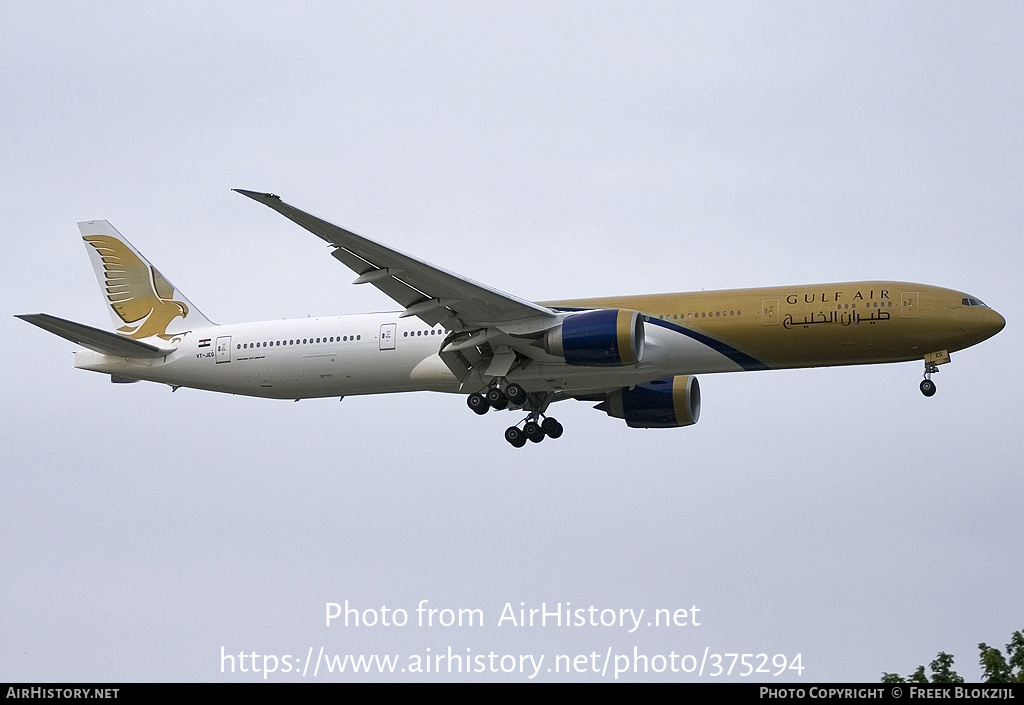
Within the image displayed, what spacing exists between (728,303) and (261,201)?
12.5 metres

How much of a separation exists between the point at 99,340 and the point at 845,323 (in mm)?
20318

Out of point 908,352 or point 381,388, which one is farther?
point 381,388

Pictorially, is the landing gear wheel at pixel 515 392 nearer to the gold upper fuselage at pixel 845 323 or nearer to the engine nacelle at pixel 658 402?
the engine nacelle at pixel 658 402

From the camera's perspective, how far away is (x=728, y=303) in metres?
36.2

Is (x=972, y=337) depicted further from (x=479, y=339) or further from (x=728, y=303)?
(x=479, y=339)

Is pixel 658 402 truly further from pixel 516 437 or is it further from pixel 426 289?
pixel 426 289

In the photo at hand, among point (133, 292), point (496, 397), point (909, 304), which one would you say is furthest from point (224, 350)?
point (909, 304)

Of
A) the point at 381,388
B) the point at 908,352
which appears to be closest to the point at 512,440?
the point at 381,388

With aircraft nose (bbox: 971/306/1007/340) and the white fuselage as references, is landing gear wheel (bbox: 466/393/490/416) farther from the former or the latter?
aircraft nose (bbox: 971/306/1007/340)

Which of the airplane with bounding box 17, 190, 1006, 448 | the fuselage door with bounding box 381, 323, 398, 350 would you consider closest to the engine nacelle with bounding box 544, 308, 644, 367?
the airplane with bounding box 17, 190, 1006, 448

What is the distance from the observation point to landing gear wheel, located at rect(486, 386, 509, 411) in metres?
38.3

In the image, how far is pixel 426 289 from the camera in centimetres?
3594
